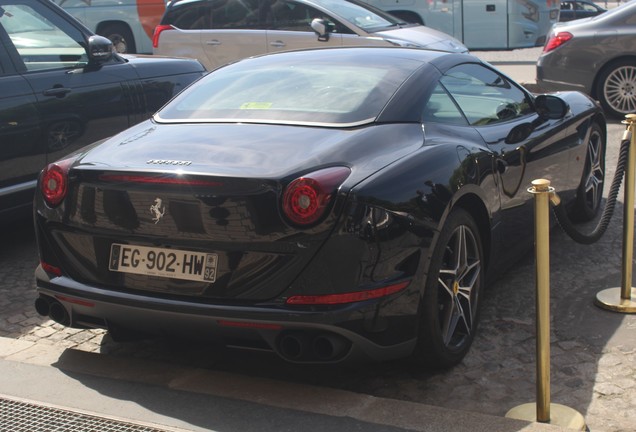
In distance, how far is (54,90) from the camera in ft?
21.4

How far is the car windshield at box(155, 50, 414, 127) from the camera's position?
449cm

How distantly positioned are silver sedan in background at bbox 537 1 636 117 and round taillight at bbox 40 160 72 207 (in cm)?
830

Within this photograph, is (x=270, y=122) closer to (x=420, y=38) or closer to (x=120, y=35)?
(x=420, y=38)

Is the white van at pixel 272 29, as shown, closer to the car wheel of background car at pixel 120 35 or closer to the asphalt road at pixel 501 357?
the car wheel of background car at pixel 120 35

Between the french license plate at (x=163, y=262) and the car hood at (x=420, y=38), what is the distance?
8.76 meters

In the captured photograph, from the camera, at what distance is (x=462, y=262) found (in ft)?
14.4

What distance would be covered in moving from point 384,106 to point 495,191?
2.38ft

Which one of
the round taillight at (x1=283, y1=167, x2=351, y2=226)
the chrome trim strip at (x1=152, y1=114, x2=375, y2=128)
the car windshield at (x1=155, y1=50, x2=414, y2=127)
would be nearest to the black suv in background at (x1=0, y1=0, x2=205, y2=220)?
the car windshield at (x1=155, y1=50, x2=414, y2=127)

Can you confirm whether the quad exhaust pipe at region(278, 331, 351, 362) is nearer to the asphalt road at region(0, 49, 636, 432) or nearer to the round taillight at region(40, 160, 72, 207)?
the asphalt road at region(0, 49, 636, 432)

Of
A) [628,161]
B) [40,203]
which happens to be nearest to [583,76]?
[628,161]

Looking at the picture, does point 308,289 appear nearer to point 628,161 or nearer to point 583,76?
point 628,161

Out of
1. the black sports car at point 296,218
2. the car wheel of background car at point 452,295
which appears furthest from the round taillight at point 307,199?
the car wheel of background car at point 452,295

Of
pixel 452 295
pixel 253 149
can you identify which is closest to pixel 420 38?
pixel 452 295

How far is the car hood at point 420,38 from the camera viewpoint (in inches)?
491
